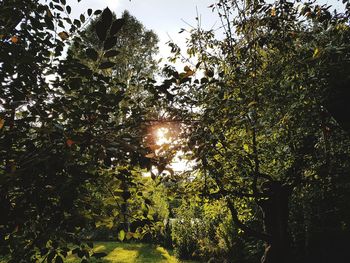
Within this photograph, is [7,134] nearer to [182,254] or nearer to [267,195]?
[267,195]

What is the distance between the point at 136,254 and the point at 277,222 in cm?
984

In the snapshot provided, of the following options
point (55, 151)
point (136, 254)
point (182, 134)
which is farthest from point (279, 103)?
point (136, 254)

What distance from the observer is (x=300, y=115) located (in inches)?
169

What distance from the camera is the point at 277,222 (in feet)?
18.3

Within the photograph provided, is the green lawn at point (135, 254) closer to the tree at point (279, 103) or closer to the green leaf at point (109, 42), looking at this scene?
the tree at point (279, 103)

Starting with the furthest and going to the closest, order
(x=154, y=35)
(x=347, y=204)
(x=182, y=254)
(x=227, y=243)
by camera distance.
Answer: (x=154, y=35)
(x=182, y=254)
(x=227, y=243)
(x=347, y=204)

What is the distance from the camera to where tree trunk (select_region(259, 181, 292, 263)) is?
5.38 meters

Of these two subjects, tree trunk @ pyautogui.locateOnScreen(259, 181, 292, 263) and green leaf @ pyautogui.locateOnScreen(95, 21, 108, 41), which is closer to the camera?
green leaf @ pyautogui.locateOnScreen(95, 21, 108, 41)

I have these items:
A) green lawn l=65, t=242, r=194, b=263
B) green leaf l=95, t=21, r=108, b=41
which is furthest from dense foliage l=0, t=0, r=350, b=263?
green lawn l=65, t=242, r=194, b=263

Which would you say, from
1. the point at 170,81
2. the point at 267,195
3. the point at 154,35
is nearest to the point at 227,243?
the point at 267,195

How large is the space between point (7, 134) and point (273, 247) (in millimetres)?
5105

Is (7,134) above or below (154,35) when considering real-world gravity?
below

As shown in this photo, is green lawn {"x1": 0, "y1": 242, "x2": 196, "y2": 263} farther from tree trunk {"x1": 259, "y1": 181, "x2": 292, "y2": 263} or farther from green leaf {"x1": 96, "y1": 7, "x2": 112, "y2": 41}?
green leaf {"x1": 96, "y1": 7, "x2": 112, "y2": 41}

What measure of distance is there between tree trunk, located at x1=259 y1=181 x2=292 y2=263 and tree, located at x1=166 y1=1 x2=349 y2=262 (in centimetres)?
2
